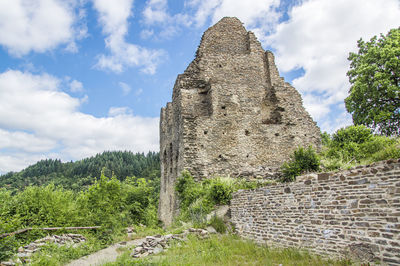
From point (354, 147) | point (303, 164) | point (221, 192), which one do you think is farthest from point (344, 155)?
point (221, 192)

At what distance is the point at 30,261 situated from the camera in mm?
8148

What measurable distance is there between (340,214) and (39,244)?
10.6 metres

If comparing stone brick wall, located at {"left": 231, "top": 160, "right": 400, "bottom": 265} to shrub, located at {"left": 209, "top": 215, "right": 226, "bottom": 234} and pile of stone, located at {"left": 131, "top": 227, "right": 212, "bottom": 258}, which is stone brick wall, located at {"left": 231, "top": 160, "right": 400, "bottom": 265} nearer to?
shrub, located at {"left": 209, "top": 215, "right": 226, "bottom": 234}

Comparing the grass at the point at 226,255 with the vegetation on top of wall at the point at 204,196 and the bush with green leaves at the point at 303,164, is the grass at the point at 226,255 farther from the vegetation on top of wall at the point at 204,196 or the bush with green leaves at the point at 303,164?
the bush with green leaves at the point at 303,164

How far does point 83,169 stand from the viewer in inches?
3526

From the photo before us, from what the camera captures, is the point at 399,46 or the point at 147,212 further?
the point at 147,212

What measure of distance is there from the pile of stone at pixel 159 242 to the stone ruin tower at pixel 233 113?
4831mm

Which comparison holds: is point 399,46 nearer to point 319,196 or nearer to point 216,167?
point 216,167

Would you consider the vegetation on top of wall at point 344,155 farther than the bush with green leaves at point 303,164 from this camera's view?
No

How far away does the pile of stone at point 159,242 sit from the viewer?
336 inches

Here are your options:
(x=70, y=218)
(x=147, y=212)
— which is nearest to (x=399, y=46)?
(x=147, y=212)

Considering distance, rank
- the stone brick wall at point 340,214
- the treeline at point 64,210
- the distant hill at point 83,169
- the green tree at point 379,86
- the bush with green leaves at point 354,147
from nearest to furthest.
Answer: the stone brick wall at point 340,214 < the bush with green leaves at point 354,147 < the treeline at point 64,210 < the green tree at point 379,86 < the distant hill at point 83,169

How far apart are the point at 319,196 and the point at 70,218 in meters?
12.7

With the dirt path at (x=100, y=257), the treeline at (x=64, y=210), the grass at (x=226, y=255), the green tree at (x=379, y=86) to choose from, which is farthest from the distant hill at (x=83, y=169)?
the grass at (x=226, y=255)
